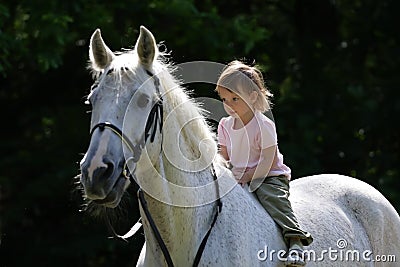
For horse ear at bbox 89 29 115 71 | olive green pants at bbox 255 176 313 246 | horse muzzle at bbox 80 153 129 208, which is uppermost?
horse ear at bbox 89 29 115 71

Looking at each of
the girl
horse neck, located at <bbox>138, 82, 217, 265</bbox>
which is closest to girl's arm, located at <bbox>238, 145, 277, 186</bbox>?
the girl

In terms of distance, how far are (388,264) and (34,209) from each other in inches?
267

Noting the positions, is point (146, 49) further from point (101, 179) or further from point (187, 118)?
point (101, 179)

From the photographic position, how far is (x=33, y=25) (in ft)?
29.1

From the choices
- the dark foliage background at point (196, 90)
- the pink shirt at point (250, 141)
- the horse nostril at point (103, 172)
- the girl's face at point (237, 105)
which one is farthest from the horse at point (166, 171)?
the dark foliage background at point (196, 90)

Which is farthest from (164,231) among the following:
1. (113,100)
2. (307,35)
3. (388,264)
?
(307,35)

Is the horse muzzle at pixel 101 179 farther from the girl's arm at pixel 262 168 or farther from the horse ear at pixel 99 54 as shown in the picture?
the girl's arm at pixel 262 168

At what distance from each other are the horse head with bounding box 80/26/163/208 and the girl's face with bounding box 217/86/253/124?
69cm

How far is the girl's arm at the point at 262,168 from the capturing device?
4.07 metres

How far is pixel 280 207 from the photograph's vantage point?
4.06 metres

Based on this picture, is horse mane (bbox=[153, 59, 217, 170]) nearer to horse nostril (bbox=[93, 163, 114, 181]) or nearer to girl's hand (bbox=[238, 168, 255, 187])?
girl's hand (bbox=[238, 168, 255, 187])

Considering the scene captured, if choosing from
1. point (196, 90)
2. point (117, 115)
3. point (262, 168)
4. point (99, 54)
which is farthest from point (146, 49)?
point (196, 90)

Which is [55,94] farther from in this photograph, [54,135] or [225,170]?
[225,170]

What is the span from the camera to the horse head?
311cm
